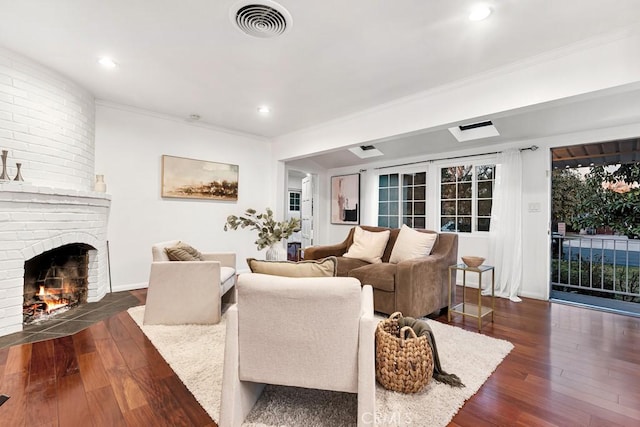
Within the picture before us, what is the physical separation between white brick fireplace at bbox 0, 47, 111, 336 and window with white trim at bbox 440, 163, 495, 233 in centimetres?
482

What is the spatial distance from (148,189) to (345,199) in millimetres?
3709

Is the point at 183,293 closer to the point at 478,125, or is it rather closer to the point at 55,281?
the point at 55,281

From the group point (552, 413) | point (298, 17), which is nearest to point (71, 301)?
point (298, 17)

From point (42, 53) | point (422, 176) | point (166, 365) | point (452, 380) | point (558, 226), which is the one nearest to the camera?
point (452, 380)

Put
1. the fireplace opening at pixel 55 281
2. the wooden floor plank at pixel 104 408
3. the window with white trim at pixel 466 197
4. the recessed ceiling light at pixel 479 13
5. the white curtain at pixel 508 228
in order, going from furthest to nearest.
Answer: the window with white trim at pixel 466 197 → the white curtain at pixel 508 228 → the fireplace opening at pixel 55 281 → the recessed ceiling light at pixel 479 13 → the wooden floor plank at pixel 104 408

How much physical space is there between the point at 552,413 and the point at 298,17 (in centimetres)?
285

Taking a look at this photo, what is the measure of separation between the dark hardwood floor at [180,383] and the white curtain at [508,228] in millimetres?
1245

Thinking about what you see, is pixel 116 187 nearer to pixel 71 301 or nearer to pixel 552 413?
pixel 71 301

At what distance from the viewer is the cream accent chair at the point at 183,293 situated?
275cm

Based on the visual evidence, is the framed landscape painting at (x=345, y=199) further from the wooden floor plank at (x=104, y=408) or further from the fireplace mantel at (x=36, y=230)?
the wooden floor plank at (x=104, y=408)

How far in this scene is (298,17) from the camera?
2094 millimetres

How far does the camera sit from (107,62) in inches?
109

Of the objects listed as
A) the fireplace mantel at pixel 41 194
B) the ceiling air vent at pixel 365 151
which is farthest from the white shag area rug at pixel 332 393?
the ceiling air vent at pixel 365 151

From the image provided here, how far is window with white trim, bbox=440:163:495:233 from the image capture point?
14.7ft
